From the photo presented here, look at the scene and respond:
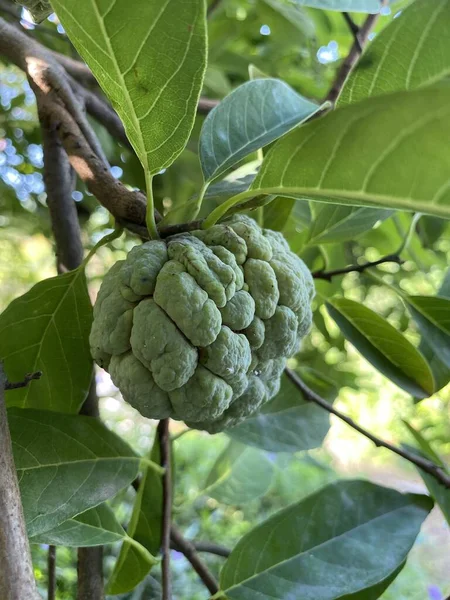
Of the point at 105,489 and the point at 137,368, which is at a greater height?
the point at 137,368

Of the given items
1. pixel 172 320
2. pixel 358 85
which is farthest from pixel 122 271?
pixel 358 85

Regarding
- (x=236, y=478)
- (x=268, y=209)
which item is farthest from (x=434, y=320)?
(x=236, y=478)

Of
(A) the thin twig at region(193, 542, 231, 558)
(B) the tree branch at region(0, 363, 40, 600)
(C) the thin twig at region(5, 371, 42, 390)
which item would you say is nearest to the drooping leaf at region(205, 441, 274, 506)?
(A) the thin twig at region(193, 542, 231, 558)

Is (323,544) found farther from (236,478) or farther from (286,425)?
(236,478)

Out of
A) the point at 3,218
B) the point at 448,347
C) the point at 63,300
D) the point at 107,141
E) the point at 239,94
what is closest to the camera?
the point at 239,94

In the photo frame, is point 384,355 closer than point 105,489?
No

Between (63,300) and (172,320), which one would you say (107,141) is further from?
(172,320)
